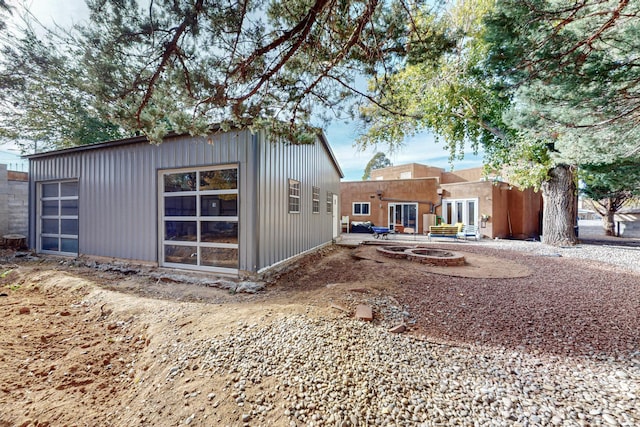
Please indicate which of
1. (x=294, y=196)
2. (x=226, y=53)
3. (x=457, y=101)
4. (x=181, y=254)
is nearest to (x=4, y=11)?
(x=226, y=53)

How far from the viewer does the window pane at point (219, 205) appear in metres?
5.43

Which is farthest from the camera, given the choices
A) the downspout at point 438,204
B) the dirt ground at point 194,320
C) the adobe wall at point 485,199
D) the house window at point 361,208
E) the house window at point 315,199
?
the house window at point 361,208

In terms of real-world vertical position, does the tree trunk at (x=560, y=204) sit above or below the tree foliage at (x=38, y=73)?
below

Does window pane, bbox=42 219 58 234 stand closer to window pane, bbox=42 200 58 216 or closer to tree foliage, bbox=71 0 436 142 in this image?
window pane, bbox=42 200 58 216

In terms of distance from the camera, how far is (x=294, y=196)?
7145 millimetres

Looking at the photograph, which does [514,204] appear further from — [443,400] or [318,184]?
[443,400]

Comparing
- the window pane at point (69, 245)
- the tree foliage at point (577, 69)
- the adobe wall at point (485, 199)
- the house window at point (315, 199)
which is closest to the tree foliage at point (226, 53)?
the tree foliage at point (577, 69)

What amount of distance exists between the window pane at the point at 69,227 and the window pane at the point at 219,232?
5021 millimetres

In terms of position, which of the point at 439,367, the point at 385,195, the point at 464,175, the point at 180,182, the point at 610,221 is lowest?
the point at 439,367

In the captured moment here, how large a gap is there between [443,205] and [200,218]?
608 inches

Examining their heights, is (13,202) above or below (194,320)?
above

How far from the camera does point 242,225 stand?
5277 millimetres

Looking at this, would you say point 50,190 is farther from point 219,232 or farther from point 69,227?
point 219,232

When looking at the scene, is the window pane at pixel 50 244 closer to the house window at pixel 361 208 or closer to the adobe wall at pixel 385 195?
the adobe wall at pixel 385 195
